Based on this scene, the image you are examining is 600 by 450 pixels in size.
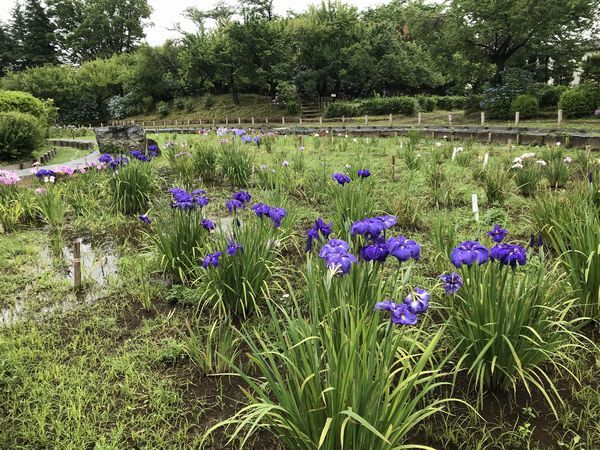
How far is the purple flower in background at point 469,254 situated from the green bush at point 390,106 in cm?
2510

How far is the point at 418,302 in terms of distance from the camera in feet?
5.10

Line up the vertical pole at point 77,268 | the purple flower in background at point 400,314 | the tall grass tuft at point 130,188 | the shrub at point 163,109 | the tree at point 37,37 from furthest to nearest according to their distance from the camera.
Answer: the tree at point 37,37, the shrub at point 163,109, the tall grass tuft at point 130,188, the vertical pole at point 77,268, the purple flower in background at point 400,314

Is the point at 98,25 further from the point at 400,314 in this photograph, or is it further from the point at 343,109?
the point at 400,314

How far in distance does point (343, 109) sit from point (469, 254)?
25.7 meters

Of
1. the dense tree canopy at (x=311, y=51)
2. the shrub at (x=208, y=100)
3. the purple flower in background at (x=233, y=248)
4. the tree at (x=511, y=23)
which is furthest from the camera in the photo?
the shrub at (x=208, y=100)

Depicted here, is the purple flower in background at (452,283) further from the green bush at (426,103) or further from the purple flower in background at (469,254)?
the green bush at (426,103)

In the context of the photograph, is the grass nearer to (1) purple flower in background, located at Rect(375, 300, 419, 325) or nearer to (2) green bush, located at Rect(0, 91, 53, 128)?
(1) purple flower in background, located at Rect(375, 300, 419, 325)

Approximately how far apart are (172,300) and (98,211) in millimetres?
2515

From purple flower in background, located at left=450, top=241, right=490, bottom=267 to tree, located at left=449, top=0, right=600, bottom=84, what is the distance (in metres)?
19.0

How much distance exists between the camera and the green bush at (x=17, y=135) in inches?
364

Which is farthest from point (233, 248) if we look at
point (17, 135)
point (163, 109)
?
point (163, 109)

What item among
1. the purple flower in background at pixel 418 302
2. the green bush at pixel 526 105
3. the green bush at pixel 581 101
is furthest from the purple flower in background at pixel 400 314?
the green bush at pixel 526 105

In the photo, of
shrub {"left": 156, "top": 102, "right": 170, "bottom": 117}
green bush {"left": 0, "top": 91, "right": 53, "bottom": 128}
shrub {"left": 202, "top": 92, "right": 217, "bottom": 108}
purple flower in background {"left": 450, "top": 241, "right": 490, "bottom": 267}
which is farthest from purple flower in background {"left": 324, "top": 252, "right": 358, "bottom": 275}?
shrub {"left": 156, "top": 102, "right": 170, "bottom": 117}

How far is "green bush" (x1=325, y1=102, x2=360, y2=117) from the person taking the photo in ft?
85.7
